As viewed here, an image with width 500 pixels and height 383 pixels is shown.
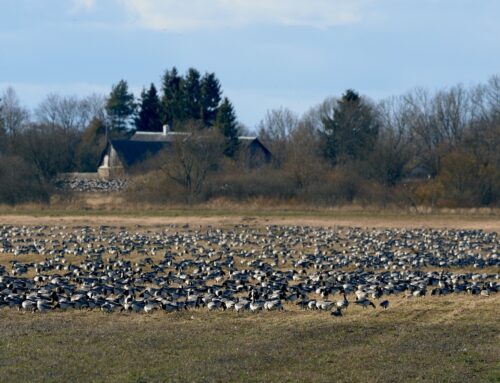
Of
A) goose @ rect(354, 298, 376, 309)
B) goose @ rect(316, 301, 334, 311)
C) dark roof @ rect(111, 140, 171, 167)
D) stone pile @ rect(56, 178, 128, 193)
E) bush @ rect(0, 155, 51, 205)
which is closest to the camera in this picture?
goose @ rect(316, 301, 334, 311)

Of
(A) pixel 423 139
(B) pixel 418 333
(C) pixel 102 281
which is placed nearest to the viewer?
(B) pixel 418 333

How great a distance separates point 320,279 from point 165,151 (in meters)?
47.2

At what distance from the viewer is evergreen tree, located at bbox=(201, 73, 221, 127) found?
8500 cm

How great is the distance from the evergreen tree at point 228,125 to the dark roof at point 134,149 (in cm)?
707

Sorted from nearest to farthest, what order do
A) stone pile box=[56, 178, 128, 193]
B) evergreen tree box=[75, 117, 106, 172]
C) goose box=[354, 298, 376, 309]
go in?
1. goose box=[354, 298, 376, 309]
2. stone pile box=[56, 178, 128, 193]
3. evergreen tree box=[75, 117, 106, 172]

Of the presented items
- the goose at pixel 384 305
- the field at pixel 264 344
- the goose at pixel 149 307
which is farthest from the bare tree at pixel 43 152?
the goose at pixel 384 305

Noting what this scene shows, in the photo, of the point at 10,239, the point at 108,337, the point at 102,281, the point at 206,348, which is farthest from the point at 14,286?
the point at 10,239

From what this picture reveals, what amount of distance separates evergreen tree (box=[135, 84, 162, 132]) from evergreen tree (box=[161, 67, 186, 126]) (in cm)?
200

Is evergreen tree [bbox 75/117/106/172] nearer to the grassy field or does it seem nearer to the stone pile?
the stone pile

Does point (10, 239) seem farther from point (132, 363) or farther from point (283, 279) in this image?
point (132, 363)

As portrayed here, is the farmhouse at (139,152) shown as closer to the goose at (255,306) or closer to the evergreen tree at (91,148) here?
the evergreen tree at (91,148)

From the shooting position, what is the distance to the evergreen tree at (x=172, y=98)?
86562mm

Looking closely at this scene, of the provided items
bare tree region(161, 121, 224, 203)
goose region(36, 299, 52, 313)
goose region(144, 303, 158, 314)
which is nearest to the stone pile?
bare tree region(161, 121, 224, 203)

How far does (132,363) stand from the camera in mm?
12914
